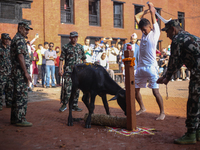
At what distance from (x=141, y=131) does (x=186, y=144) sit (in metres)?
1.06

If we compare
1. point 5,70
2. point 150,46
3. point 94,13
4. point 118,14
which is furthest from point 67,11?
point 150,46

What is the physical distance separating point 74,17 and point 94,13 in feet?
9.61

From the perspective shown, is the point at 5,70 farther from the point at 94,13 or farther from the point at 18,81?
the point at 94,13

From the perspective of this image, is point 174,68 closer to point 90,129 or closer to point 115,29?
point 90,129

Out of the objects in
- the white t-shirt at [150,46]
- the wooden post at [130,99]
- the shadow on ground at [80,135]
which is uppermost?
the white t-shirt at [150,46]

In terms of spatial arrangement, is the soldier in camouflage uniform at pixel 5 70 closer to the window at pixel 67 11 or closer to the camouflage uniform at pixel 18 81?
the camouflage uniform at pixel 18 81

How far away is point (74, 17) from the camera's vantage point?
2378cm

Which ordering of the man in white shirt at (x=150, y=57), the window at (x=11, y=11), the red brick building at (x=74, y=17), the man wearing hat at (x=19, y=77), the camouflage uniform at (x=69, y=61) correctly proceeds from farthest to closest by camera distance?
the red brick building at (x=74, y=17), the window at (x=11, y=11), the camouflage uniform at (x=69, y=61), the man in white shirt at (x=150, y=57), the man wearing hat at (x=19, y=77)

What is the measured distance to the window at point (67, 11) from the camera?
23.8 meters

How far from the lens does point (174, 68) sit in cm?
448

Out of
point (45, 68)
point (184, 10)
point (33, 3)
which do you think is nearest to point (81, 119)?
point (45, 68)

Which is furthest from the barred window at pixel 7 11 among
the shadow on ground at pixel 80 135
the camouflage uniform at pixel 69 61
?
the shadow on ground at pixel 80 135

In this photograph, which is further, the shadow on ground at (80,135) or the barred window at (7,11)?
the barred window at (7,11)

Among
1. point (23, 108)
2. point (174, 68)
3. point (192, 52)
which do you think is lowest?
point (23, 108)
